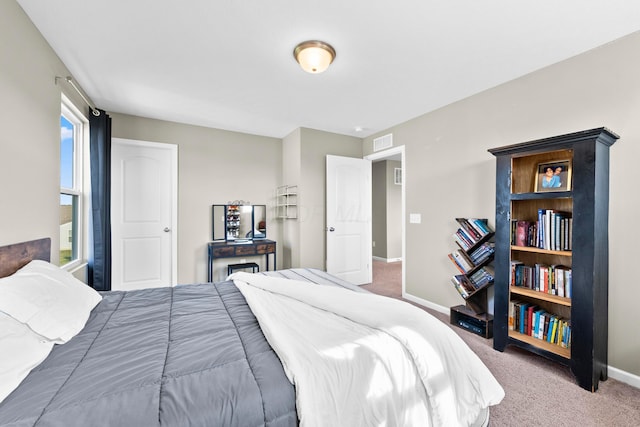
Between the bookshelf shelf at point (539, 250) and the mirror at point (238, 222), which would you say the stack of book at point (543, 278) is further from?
the mirror at point (238, 222)

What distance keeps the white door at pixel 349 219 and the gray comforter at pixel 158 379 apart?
110 inches

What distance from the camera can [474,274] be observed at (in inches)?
106

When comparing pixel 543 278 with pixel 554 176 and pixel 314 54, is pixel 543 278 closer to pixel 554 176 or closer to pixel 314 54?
pixel 554 176

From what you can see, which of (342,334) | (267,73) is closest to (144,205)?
(267,73)

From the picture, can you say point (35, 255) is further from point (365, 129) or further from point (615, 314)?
point (615, 314)

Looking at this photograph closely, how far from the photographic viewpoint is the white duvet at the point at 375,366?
100cm

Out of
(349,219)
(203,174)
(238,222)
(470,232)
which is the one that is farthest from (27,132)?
(470,232)

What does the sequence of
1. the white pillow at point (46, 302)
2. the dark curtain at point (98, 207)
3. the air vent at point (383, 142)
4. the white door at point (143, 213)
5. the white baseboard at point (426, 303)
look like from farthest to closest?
1. the air vent at point (383, 142)
2. the white door at point (143, 213)
3. the white baseboard at point (426, 303)
4. the dark curtain at point (98, 207)
5. the white pillow at point (46, 302)

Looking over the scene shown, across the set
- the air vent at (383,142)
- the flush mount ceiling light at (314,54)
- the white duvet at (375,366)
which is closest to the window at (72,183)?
the flush mount ceiling light at (314,54)

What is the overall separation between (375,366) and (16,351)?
1.33 metres

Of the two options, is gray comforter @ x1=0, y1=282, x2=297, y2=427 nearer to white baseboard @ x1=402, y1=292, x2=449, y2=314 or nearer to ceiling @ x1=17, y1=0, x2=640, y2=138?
ceiling @ x1=17, y1=0, x2=640, y2=138

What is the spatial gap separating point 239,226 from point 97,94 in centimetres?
225

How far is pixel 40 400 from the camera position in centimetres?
84

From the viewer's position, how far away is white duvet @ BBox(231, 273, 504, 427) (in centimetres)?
100
